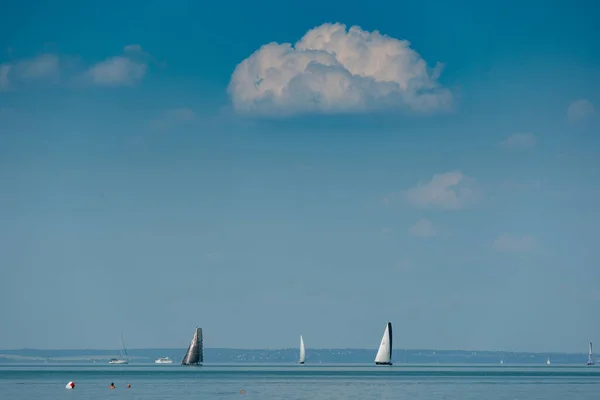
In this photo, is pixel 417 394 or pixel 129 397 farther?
pixel 417 394

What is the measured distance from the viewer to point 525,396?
119m

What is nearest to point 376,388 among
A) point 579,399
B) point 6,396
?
point 579,399

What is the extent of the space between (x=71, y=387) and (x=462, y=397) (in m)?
52.7

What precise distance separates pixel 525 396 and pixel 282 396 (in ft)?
89.0

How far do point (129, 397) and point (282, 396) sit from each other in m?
17.0

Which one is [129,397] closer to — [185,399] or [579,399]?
[185,399]

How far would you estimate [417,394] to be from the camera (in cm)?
12675

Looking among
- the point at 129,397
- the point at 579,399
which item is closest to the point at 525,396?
the point at 579,399

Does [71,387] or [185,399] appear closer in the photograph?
[185,399]

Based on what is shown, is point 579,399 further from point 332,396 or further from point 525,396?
point 332,396

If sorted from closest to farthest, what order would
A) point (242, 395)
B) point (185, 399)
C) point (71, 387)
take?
point (185, 399) → point (242, 395) → point (71, 387)

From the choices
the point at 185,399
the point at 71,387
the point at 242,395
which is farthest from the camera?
the point at 71,387

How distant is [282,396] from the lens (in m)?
118

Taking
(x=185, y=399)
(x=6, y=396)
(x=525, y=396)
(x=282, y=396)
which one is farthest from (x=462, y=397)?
(x=6, y=396)
